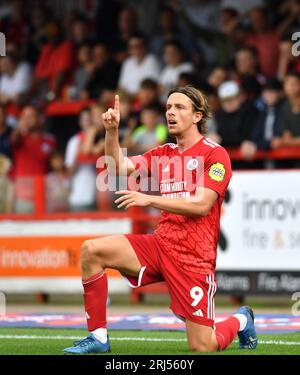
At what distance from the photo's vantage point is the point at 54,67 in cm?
2006

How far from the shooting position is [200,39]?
735 inches

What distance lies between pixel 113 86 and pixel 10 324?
277 inches

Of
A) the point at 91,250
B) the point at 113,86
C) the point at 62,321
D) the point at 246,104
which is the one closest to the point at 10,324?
the point at 62,321

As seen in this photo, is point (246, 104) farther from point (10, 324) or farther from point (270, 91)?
point (10, 324)

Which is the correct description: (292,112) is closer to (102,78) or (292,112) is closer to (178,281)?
(102,78)

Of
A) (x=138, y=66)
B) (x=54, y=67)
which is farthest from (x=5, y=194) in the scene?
(x=54, y=67)

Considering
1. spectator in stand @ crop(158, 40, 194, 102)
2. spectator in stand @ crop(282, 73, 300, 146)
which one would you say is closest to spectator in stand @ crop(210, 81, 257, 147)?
spectator in stand @ crop(282, 73, 300, 146)

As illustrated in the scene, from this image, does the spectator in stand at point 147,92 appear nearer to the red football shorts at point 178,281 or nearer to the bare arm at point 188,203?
the red football shorts at point 178,281

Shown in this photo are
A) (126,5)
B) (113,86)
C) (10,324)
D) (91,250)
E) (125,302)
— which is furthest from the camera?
(126,5)

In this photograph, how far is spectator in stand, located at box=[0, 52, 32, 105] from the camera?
20.1 metres

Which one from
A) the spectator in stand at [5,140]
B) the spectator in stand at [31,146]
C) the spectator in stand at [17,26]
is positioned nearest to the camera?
the spectator in stand at [31,146]

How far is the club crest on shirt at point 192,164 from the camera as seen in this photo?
30.3 feet

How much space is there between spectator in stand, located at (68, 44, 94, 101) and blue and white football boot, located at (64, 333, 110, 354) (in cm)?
1048

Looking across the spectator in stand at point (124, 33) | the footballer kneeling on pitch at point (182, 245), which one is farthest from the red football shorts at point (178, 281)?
the spectator in stand at point (124, 33)
